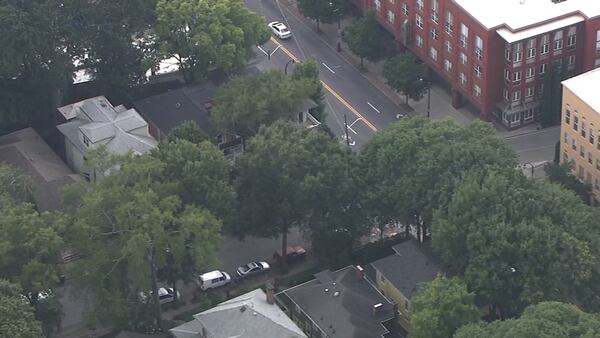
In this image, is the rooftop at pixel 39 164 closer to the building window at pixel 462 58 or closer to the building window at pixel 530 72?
the building window at pixel 462 58

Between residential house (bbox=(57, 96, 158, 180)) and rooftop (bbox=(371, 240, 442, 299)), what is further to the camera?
residential house (bbox=(57, 96, 158, 180))

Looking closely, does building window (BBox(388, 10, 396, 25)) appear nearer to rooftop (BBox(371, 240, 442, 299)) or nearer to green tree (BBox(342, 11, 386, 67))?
green tree (BBox(342, 11, 386, 67))

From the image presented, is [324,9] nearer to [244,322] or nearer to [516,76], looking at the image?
[516,76]

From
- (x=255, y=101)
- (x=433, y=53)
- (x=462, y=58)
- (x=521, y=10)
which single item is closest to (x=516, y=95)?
(x=462, y=58)

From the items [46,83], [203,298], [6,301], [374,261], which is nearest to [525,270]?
[374,261]

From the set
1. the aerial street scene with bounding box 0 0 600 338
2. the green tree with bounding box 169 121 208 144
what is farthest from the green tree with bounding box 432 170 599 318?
the green tree with bounding box 169 121 208 144
